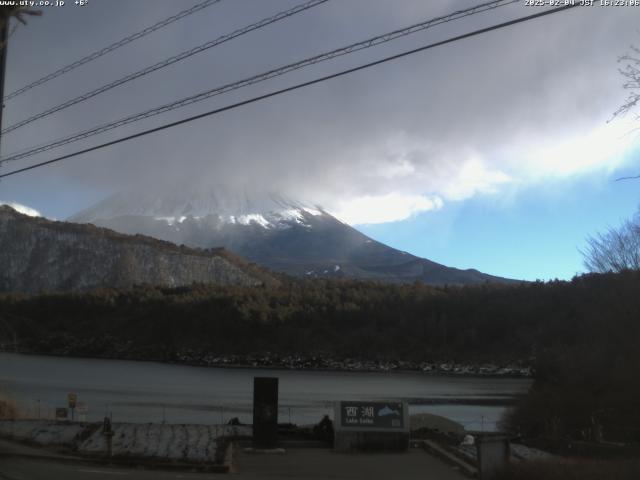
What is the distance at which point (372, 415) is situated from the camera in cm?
1912

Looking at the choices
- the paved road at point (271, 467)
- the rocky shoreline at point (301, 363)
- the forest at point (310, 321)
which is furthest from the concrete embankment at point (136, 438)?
the rocky shoreline at point (301, 363)

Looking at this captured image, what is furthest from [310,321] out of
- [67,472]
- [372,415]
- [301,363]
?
[67,472]

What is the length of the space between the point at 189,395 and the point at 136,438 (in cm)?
4676

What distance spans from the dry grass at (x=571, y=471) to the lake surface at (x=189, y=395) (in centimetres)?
2221

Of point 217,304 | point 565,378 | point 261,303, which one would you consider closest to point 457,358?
point 261,303

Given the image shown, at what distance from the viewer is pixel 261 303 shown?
5861 inches

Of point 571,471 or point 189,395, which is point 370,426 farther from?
point 189,395

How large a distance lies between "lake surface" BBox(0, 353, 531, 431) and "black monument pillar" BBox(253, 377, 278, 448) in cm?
1439

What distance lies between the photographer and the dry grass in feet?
37.4

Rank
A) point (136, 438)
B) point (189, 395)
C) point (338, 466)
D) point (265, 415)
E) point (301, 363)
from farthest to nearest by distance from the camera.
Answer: point (301, 363), point (189, 395), point (136, 438), point (265, 415), point (338, 466)

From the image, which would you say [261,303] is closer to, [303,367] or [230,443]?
[303,367]

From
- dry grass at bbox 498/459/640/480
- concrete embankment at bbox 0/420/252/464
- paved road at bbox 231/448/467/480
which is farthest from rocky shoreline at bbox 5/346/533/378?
dry grass at bbox 498/459/640/480

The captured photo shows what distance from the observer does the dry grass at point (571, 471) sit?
1140cm

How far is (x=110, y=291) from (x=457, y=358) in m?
73.5
